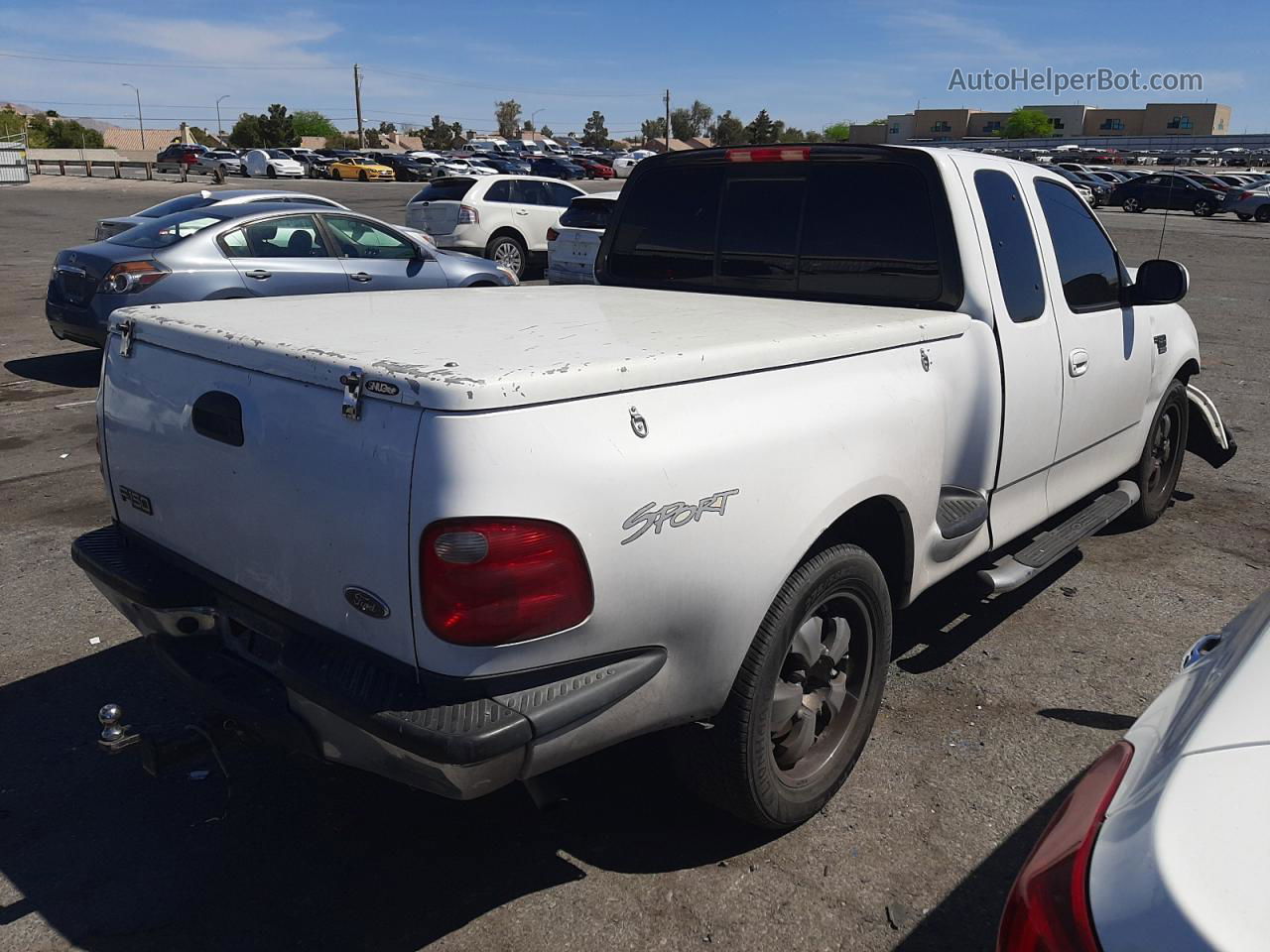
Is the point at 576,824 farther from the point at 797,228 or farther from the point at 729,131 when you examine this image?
the point at 729,131

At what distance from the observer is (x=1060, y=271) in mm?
4367

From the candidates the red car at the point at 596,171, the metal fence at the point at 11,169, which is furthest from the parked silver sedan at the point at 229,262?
the red car at the point at 596,171

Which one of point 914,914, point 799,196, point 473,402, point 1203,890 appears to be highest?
point 799,196

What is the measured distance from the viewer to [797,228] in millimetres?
4242

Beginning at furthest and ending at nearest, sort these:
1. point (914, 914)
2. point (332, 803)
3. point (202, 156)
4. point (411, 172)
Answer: point (202, 156) → point (411, 172) → point (332, 803) → point (914, 914)

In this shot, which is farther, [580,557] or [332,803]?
[332,803]

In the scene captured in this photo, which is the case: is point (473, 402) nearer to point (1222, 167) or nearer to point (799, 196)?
point (799, 196)

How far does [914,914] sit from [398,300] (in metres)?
2.66

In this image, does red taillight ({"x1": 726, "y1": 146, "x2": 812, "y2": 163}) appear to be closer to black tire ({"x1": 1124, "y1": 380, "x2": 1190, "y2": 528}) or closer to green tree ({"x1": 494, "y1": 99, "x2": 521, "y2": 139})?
black tire ({"x1": 1124, "y1": 380, "x2": 1190, "y2": 528})

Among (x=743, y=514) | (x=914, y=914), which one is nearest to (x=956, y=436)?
(x=743, y=514)

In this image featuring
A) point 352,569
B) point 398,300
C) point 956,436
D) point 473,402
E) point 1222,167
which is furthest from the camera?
point 1222,167

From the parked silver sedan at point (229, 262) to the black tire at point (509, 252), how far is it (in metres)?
6.28

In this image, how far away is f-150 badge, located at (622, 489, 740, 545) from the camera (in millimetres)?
2340

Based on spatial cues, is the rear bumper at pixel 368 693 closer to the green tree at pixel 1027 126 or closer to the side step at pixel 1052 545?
the side step at pixel 1052 545
